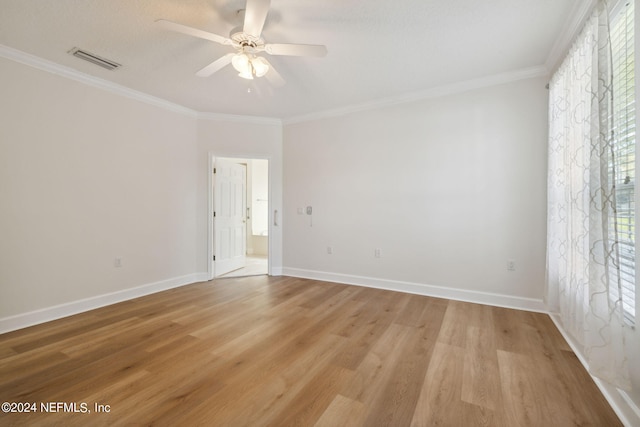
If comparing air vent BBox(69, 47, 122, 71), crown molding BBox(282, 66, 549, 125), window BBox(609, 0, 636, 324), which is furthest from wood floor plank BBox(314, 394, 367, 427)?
air vent BBox(69, 47, 122, 71)

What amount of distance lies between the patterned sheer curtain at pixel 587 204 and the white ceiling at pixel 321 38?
1.64 ft

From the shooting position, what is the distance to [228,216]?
487 centimetres

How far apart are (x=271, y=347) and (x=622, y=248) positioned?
2.56m

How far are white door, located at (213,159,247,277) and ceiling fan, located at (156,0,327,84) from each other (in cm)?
246

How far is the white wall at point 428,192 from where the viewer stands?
3.08 m

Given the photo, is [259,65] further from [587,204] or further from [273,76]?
[587,204]

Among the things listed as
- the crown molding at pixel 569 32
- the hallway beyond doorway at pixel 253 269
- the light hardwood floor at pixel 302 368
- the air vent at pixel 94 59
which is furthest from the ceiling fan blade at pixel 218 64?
the hallway beyond doorway at pixel 253 269

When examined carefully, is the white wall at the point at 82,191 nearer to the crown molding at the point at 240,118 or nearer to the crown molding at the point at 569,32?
the crown molding at the point at 240,118

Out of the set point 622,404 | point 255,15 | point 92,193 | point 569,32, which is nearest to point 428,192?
point 569,32

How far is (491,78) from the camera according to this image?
319 centimetres

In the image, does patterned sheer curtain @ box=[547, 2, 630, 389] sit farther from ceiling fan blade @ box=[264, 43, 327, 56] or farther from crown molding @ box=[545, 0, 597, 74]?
ceiling fan blade @ box=[264, 43, 327, 56]

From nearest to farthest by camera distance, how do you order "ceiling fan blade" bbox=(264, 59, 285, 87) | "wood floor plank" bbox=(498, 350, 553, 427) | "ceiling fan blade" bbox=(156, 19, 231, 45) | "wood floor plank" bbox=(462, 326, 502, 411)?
"wood floor plank" bbox=(498, 350, 553, 427)
"wood floor plank" bbox=(462, 326, 502, 411)
"ceiling fan blade" bbox=(156, 19, 231, 45)
"ceiling fan blade" bbox=(264, 59, 285, 87)

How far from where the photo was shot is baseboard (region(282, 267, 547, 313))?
10.1ft

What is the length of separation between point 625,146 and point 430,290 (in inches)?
97.9
